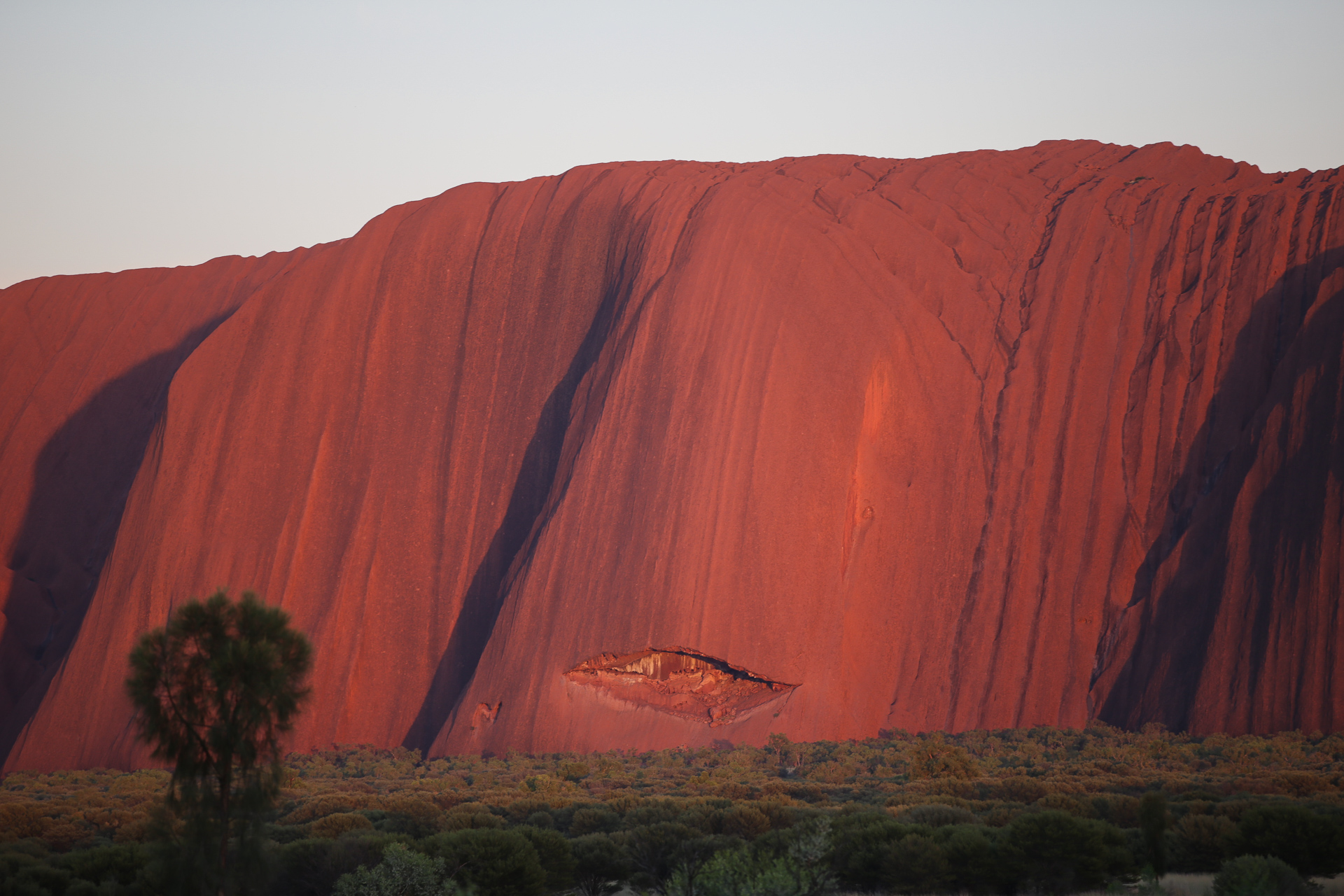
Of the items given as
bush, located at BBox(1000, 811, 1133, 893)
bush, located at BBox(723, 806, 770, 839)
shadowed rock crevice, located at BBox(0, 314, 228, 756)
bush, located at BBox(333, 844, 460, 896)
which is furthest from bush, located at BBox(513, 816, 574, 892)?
shadowed rock crevice, located at BBox(0, 314, 228, 756)

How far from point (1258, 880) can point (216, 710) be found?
32.4ft

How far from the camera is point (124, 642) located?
37031 millimetres

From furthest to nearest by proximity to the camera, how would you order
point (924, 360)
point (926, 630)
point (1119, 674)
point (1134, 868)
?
point (924, 360)
point (926, 630)
point (1119, 674)
point (1134, 868)

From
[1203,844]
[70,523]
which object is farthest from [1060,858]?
[70,523]

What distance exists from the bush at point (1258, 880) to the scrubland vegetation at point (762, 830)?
2.2 inches

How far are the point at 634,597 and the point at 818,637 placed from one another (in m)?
5.52

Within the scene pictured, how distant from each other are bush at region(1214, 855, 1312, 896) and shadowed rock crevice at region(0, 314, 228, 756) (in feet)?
128

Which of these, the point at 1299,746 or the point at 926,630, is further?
the point at 926,630

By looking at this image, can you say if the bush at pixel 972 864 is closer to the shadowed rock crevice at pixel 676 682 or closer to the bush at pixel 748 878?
the bush at pixel 748 878

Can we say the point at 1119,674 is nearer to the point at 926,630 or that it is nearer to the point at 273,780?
the point at 926,630

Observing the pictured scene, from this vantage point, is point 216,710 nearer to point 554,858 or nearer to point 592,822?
point 554,858

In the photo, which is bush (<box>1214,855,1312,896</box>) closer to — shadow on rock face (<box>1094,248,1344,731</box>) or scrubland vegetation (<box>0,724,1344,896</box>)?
scrubland vegetation (<box>0,724,1344,896</box>)

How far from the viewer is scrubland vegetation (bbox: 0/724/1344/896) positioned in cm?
1170

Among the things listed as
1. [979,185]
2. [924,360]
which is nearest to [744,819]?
[924,360]
